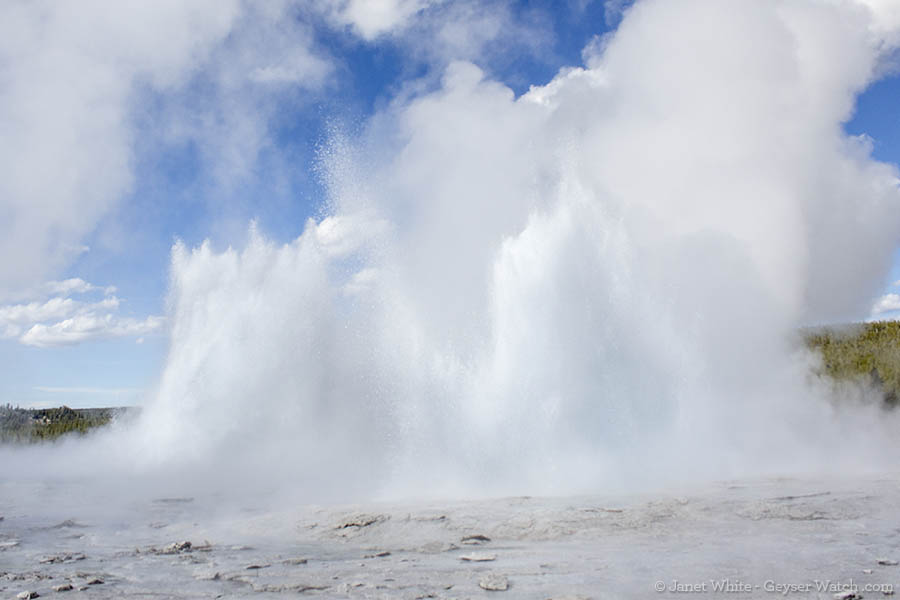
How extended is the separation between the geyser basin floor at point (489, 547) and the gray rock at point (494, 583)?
3cm

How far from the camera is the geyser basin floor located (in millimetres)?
6359

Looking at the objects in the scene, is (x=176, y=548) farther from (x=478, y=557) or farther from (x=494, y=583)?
(x=494, y=583)

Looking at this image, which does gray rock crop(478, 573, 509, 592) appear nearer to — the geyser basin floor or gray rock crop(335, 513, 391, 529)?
the geyser basin floor

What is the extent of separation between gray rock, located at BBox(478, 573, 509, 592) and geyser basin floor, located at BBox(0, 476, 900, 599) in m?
0.03

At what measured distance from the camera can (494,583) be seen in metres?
6.35

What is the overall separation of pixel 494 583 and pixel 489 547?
1819 millimetres

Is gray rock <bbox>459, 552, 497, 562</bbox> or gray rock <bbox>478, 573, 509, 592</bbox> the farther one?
gray rock <bbox>459, 552, 497, 562</bbox>

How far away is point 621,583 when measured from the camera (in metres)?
6.24

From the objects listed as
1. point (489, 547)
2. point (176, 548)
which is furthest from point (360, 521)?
point (176, 548)

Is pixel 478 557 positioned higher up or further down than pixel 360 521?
further down

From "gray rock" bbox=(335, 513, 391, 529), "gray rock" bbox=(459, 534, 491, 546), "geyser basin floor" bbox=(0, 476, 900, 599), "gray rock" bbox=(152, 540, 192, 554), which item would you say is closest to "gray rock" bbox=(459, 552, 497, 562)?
"geyser basin floor" bbox=(0, 476, 900, 599)

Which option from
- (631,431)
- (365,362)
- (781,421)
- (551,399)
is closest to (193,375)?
(365,362)

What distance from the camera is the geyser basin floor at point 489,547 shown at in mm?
6359

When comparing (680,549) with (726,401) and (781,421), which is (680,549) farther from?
(781,421)
